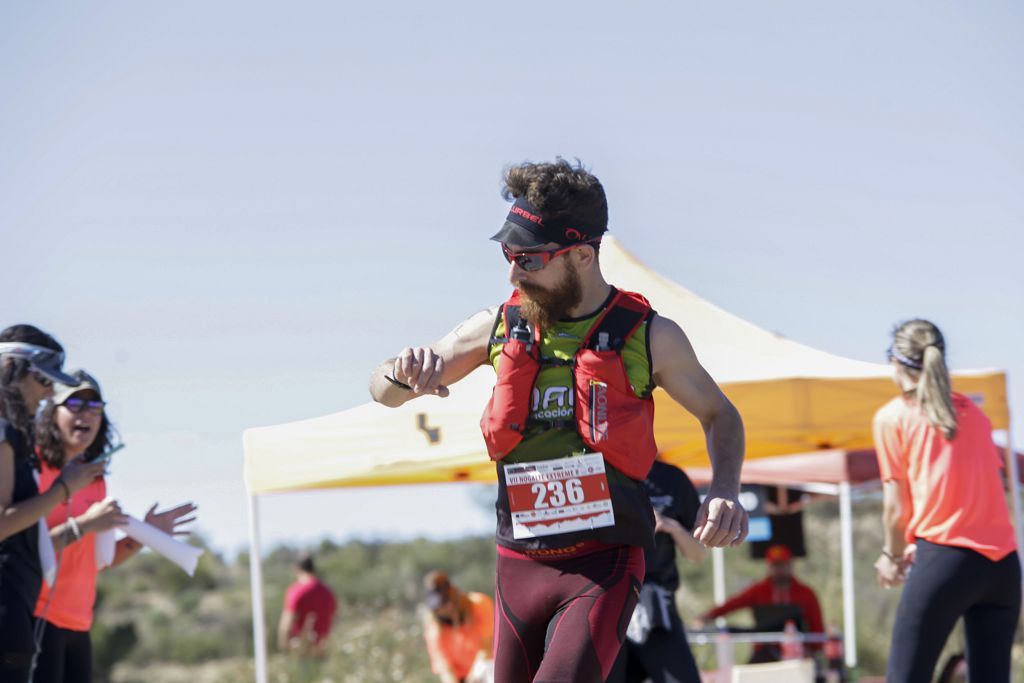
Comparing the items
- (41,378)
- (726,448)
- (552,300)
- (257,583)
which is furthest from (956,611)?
(257,583)

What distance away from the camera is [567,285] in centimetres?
389

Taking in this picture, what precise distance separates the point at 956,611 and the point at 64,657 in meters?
3.54

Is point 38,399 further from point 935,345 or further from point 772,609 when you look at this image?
point 772,609

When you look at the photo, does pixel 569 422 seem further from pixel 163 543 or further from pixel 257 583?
pixel 257 583

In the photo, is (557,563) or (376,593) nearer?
(557,563)

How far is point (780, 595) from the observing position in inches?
478

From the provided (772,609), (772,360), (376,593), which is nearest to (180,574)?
(376,593)

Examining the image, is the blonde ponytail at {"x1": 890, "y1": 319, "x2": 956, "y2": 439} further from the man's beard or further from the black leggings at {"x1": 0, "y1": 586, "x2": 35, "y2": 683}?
the black leggings at {"x1": 0, "y1": 586, "x2": 35, "y2": 683}

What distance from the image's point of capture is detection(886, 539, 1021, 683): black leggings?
4961mm

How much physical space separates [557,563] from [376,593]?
96.8 feet

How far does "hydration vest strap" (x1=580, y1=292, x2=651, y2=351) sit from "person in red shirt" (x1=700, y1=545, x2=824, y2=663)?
8414 millimetres

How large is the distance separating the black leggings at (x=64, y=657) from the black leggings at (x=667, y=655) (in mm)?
2252

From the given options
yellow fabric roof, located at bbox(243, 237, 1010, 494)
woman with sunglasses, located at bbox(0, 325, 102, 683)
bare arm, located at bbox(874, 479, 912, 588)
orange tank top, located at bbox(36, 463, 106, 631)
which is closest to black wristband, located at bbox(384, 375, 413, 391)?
woman with sunglasses, located at bbox(0, 325, 102, 683)

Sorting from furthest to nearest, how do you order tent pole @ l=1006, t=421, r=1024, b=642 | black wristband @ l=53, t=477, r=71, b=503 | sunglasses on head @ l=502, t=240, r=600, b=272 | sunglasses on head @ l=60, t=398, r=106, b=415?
tent pole @ l=1006, t=421, r=1024, b=642
sunglasses on head @ l=60, t=398, r=106, b=415
black wristband @ l=53, t=477, r=71, b=503
sunglasses on head @ l=502, t=240, r=600, b=272
